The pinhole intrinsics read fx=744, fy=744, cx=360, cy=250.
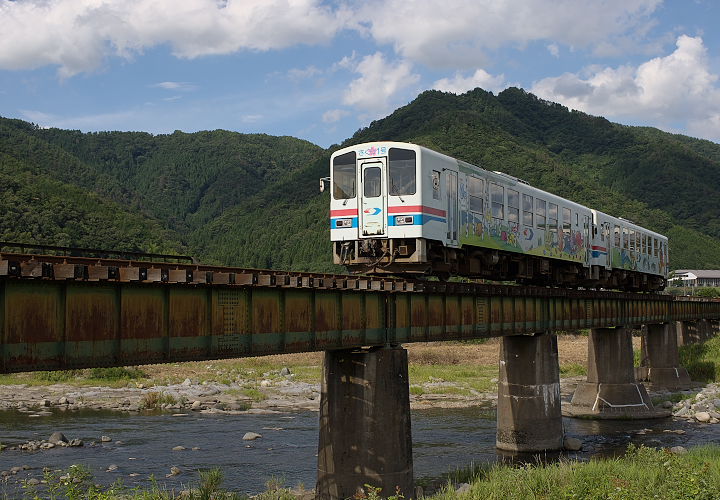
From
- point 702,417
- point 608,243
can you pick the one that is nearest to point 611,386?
point 702,417

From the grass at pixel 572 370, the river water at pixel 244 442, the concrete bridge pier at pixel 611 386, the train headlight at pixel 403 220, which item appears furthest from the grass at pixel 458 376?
the train headlight at pixel 403 220

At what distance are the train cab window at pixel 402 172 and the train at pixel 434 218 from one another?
29 mm

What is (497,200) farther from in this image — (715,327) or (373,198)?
(715,327)

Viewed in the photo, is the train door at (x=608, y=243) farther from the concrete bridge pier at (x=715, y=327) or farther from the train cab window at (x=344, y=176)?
the concrete bridge pier at (x=715, y=327)

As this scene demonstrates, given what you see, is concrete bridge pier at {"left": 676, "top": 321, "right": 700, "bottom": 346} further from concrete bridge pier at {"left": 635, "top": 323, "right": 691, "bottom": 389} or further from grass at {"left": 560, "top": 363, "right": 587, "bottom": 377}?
concrete bridge pier at {"left": 635, "top": 323, "right": 691, "bottom": 389}

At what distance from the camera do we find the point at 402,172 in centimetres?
2178

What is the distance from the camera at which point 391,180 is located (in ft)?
71.7

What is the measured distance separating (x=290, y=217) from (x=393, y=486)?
470ft

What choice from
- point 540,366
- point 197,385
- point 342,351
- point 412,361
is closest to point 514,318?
point 540,366

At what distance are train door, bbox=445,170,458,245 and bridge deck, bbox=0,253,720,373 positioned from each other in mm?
1572

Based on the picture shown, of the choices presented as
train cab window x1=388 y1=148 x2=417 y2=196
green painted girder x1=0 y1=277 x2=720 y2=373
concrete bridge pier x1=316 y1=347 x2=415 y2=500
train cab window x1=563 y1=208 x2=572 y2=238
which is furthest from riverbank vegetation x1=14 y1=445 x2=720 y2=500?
train cab window x1=563 y1=208 x2=572 y2=238

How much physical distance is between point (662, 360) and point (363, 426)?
128ft

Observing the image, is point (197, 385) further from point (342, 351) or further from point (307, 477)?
point (342, 351)

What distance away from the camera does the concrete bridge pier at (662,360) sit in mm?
51031
